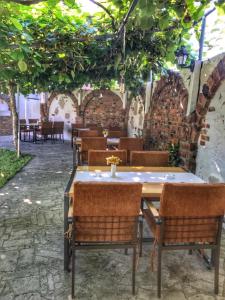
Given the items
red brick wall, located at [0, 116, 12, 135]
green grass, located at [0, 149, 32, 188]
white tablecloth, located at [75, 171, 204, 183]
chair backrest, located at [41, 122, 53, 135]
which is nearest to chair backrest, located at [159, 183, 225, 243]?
white tablecloth, located at [75, 171, 204, 183]

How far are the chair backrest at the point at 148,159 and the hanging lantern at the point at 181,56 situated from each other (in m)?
1.48

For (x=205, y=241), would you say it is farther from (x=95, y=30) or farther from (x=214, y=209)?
(x=95, y=30)

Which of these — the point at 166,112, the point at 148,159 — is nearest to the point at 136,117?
the point at 166,112

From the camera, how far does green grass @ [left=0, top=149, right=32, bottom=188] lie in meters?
5.54

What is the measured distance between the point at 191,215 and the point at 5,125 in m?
12.4

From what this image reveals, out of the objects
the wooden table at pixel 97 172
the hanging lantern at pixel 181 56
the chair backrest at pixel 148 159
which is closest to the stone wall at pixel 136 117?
the hanging lantern at pixel 181 56

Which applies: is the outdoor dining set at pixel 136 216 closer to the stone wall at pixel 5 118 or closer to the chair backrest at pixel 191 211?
the chair backrest at pixel 191 211

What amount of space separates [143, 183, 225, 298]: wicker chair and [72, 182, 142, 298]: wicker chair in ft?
0.70

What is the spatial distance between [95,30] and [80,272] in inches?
120

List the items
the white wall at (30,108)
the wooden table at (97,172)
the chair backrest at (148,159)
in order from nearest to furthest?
the wooden table at (97,172)
the chair backrest at (148,159)
the white wall at (30,108)

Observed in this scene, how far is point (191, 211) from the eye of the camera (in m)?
2.07

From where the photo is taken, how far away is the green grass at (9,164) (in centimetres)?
554

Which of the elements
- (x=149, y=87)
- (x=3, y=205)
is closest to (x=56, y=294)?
(x=3, y=205)

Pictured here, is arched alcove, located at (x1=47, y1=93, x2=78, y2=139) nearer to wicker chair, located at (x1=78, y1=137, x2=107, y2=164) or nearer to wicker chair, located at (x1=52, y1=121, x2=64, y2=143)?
wicker chair, located at (x1=52, y1=121, x2=64, y2=143)
